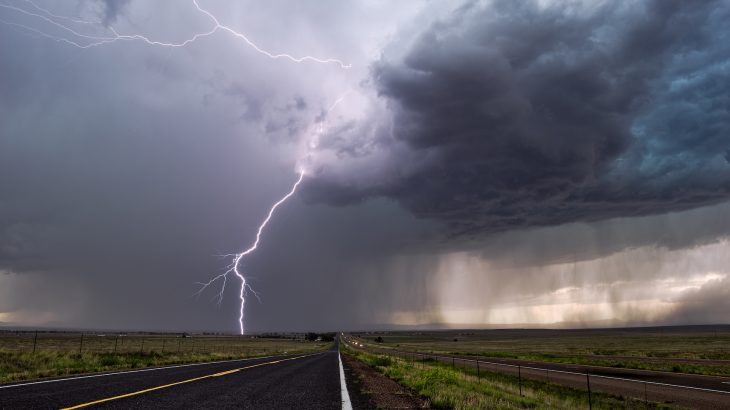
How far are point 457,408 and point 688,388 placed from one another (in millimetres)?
23884

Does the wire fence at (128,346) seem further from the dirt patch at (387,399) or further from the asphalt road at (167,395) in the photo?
the dirt patch at (387,399)

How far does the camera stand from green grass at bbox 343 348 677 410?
11345mm

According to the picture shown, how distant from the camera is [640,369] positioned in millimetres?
38562

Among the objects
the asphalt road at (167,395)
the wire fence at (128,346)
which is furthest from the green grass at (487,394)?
the wire fence at (128,346)

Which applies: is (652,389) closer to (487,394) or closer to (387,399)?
(487,394)

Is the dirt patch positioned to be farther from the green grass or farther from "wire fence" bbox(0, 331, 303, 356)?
"wire fence" bbox(0, 331, 303, 356)

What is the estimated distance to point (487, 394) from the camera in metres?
16.0

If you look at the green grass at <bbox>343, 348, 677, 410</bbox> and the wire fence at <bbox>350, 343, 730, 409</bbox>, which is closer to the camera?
the green grass at <bbox>343, 348, 677, 410</bbox>

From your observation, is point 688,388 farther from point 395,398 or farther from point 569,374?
point 395,398

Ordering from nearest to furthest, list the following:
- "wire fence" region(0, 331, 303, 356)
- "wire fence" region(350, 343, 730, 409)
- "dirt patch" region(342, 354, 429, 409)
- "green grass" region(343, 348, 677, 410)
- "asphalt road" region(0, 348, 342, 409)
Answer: "asphalt road" region(0, 348, 342, 409) → "dirt patch" region(342, 354, 429, 409) → "green grass" region(343, 348, 677, 410) → "wire fence" region(350, 343, 730, 409) → "wire fence" region(0, 331, 303, 356)

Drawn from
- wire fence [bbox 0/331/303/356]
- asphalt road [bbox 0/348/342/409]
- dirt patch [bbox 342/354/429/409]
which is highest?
asphalt road [bbox 0/348/342/409]

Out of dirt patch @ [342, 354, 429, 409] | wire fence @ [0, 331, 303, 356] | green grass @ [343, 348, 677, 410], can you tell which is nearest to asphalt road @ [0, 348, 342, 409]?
dirt patch @ [342, 354, 429, 409]

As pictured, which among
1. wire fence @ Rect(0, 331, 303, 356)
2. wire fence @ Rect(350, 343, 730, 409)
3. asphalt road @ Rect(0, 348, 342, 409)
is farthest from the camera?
wire fence @ Rect(0, 331, 303, 356)

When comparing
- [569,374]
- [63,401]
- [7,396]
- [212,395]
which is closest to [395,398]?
[212,395]
